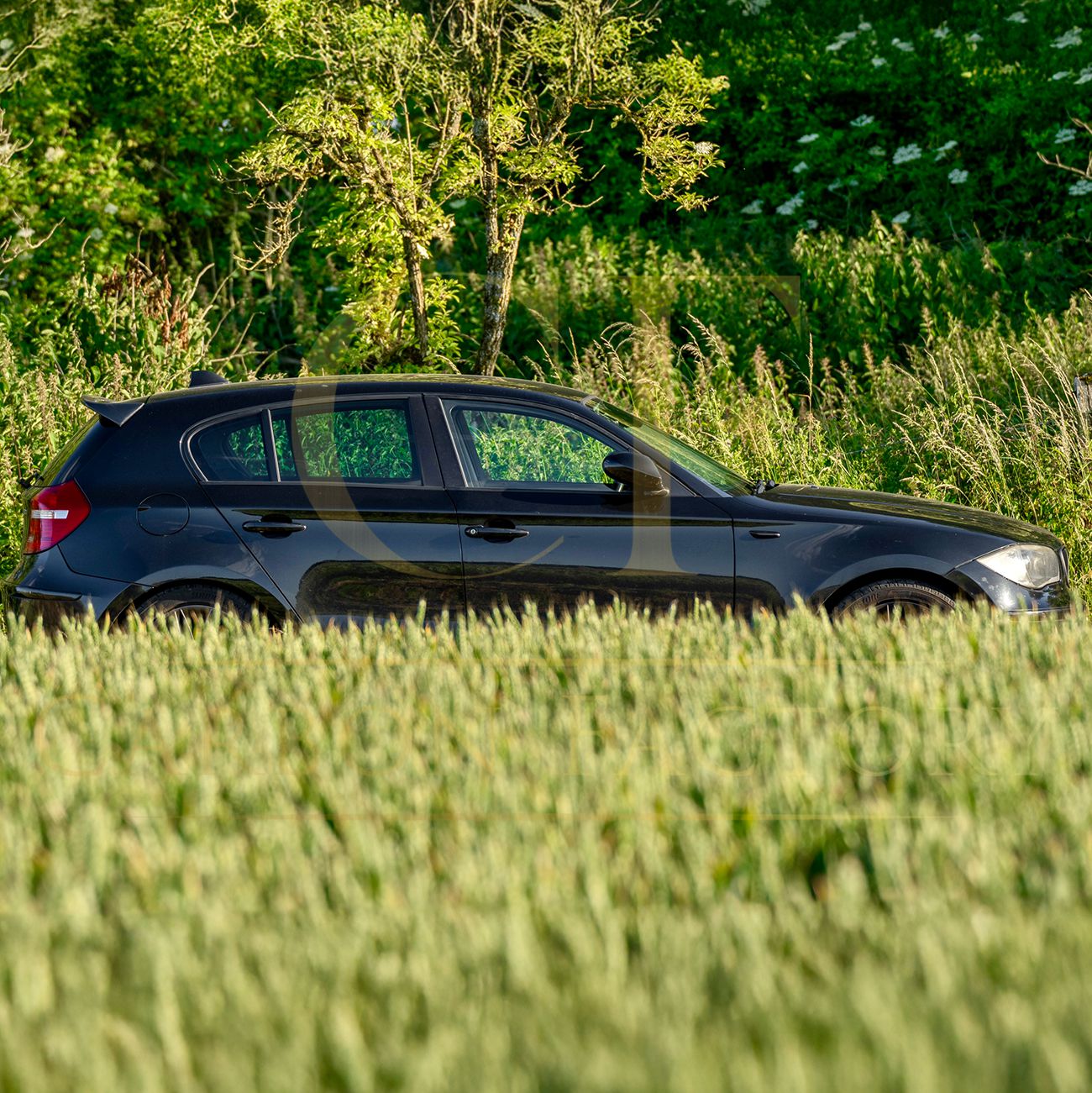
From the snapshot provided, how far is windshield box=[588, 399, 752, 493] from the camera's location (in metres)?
6.34

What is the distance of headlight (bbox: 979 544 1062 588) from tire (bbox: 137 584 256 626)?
10.8 feet

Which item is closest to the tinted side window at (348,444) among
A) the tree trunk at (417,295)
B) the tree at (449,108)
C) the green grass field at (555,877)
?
the green grass field at (555,877)

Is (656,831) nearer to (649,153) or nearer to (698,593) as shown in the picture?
(698,593)

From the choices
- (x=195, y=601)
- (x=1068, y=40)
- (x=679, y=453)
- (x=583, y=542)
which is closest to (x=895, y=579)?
(x=679, y=453)

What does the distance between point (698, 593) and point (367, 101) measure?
5400 millimetres

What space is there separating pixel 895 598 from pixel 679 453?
123cm

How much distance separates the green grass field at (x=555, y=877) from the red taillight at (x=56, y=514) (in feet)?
7.60

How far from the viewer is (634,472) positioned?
603 cm

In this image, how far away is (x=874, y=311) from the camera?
41.0 feet

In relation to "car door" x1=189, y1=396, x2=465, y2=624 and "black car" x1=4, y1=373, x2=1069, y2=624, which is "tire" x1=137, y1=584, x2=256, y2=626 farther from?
"car door" x1=189, y1=396, x2=465, y2=624

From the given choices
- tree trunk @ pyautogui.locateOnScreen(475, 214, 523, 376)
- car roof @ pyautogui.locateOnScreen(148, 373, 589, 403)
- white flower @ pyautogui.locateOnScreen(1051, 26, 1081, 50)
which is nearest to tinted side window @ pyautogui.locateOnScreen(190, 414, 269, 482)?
car roof @ pyautogui.locateOnScreen(148, 373, 589, 403)

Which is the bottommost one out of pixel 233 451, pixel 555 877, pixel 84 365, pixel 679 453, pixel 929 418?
pixel 555 877

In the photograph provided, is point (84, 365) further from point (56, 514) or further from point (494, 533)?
point (494, 533)

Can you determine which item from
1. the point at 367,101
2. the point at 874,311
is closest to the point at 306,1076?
the point at 367,101
